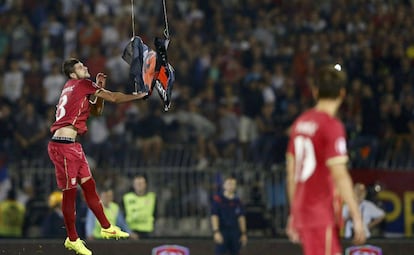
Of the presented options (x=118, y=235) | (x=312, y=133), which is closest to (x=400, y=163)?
(x=118, y=235)

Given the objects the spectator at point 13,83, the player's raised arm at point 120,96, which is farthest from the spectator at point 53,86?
the player's raised arm at point 120,96

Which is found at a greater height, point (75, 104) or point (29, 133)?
point (29, 133)

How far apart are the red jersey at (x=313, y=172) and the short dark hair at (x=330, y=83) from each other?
0.16 metres

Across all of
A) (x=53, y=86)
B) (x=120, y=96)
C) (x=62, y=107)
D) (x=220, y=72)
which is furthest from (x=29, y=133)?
(x=120, y=96)

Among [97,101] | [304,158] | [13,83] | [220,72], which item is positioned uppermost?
[220,72]

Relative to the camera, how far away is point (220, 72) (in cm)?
2259

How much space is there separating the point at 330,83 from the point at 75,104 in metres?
4.55

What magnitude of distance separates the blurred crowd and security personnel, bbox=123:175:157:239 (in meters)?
1.56

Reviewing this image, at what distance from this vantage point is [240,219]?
18406mm

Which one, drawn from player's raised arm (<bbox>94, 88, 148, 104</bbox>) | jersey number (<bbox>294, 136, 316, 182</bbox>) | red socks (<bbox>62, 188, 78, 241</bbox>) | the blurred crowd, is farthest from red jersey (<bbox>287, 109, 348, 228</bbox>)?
the blurred crowd

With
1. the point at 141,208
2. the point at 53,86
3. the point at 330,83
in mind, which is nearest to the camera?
the point at 330,83

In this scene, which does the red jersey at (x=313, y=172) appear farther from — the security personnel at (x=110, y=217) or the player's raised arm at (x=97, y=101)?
the security personnel at (x=110, y=217)

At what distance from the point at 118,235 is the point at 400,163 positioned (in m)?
7.48

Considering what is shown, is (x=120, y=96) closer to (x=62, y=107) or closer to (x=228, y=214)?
(x=62, y=107)
